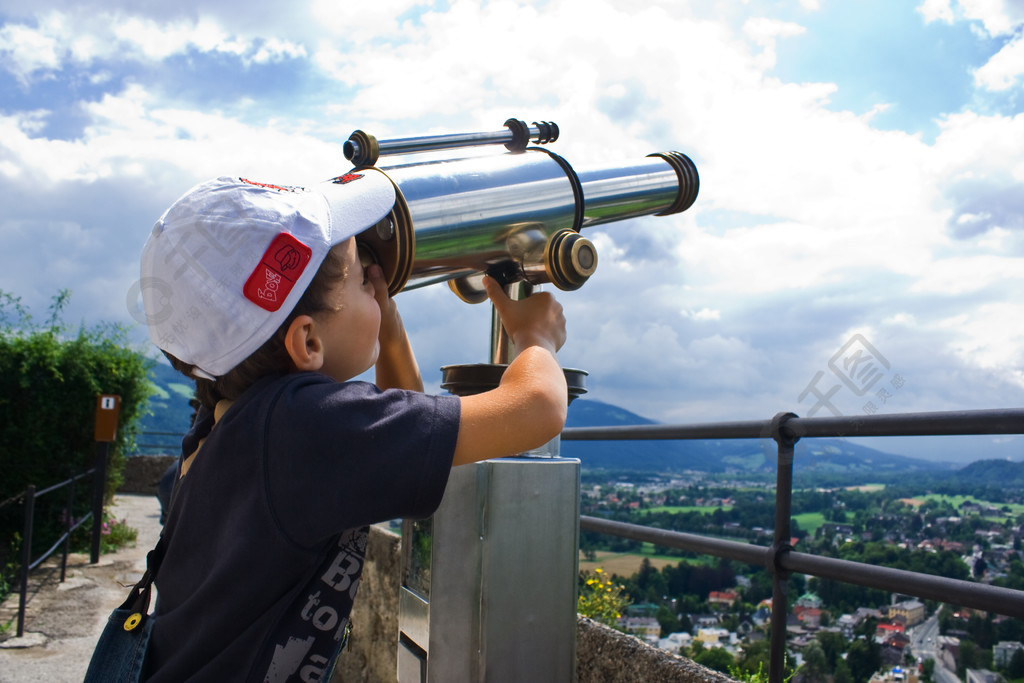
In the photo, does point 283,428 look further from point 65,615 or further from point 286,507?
point 65,615

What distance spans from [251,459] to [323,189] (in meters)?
0.41

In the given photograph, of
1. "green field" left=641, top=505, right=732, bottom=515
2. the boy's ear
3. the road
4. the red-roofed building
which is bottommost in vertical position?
the red-roofed building

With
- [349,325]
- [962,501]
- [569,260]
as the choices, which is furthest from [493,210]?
[962,501]

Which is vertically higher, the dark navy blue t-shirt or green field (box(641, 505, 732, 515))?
the dark navy blue t-shirt

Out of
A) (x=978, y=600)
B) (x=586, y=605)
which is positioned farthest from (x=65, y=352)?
(x=978, y=600)

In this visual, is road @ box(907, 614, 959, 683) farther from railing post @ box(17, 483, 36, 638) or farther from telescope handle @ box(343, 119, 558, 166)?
railing post @ box(17, 483, 36, 638)

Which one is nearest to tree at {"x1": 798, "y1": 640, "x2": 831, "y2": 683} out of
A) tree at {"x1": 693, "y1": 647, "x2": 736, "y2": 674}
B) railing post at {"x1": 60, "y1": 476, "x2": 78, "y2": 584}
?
tree at {"x1": 693, "y1": 647, "x2": 736, "y2": 674}

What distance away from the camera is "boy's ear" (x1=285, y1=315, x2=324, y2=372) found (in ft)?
3.37

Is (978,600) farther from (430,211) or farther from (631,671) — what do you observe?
(430,211)

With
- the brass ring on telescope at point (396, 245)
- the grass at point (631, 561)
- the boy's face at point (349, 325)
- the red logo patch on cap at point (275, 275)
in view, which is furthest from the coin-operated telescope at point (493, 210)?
the grass at point (631, 561)

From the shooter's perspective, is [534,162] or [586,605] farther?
[586,605]

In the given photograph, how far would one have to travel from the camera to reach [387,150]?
1.39 metres

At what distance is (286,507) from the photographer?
945mm

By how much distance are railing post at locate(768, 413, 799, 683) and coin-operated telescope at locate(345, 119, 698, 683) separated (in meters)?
0.46
